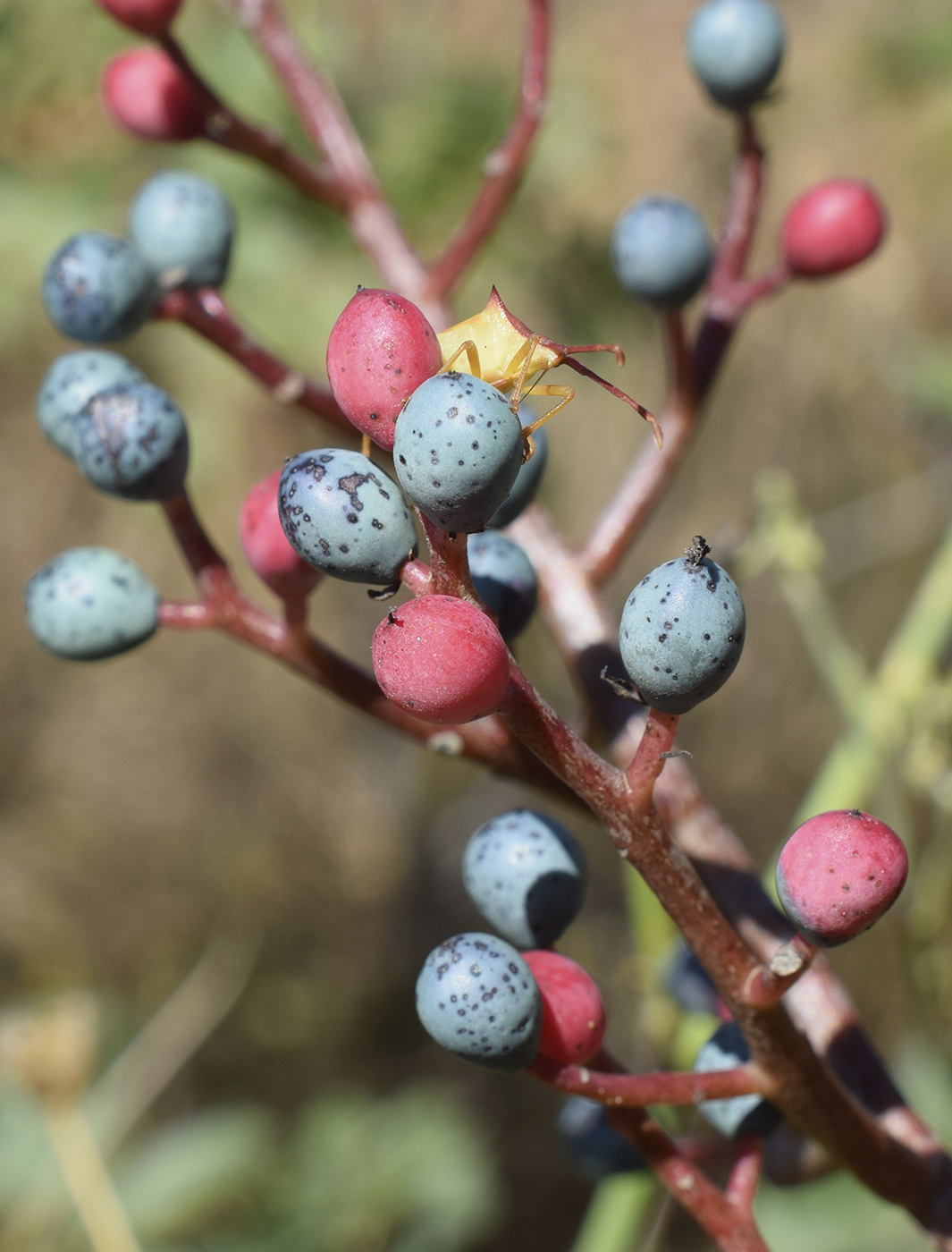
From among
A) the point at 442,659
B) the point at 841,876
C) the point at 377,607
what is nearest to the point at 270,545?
the point at 442,659

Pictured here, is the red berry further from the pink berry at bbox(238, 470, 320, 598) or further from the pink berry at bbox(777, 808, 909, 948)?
the pink berry at bbox(777, 808, 909, 948)

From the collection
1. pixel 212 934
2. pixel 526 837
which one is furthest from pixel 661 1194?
pixel 212 934

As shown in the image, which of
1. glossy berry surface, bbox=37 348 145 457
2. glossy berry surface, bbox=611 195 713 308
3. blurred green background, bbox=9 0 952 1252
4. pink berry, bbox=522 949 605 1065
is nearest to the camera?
pink berry, bbox=522 949 605 1065

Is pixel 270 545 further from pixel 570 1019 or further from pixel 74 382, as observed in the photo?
pixel 570 1019

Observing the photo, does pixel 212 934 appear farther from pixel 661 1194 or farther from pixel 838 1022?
pixel 838 1022

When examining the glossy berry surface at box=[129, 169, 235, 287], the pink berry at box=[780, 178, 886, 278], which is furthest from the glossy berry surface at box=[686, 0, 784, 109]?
the glossy berry surface at box=[129, 169, 235, 287]
